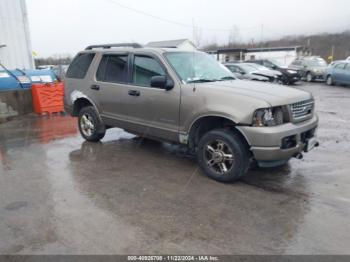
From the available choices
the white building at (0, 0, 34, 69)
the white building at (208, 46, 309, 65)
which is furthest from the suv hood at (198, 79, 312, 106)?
the white building at (208, 46, 309, 65)

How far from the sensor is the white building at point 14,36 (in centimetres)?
1338

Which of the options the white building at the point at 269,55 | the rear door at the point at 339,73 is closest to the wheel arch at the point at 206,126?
the rear door at the point at 339,73

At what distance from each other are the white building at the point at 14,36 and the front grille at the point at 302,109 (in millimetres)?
12153

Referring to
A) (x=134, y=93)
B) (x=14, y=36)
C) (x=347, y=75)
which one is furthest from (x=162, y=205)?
(x=347, y=75)

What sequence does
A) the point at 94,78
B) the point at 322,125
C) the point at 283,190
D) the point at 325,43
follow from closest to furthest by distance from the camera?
the point at 283,190, the point at 94,78, the point at 322,125, the point at 325,43

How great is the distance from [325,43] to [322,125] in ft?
301

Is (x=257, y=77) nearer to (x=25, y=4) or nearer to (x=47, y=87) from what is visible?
(x=47, y=87)

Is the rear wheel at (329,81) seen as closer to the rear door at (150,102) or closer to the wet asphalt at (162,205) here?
the wet asphalt at (162,205)

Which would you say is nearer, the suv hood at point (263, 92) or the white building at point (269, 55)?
the suv hood at point (263, 92)

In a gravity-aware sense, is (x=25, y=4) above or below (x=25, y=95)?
above

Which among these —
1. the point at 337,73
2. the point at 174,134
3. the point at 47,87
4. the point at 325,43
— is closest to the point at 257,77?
the point at 337,73

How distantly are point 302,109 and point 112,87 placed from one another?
3382 millimetres

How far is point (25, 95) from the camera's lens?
11094 millimetres

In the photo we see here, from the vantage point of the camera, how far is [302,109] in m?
4.91
